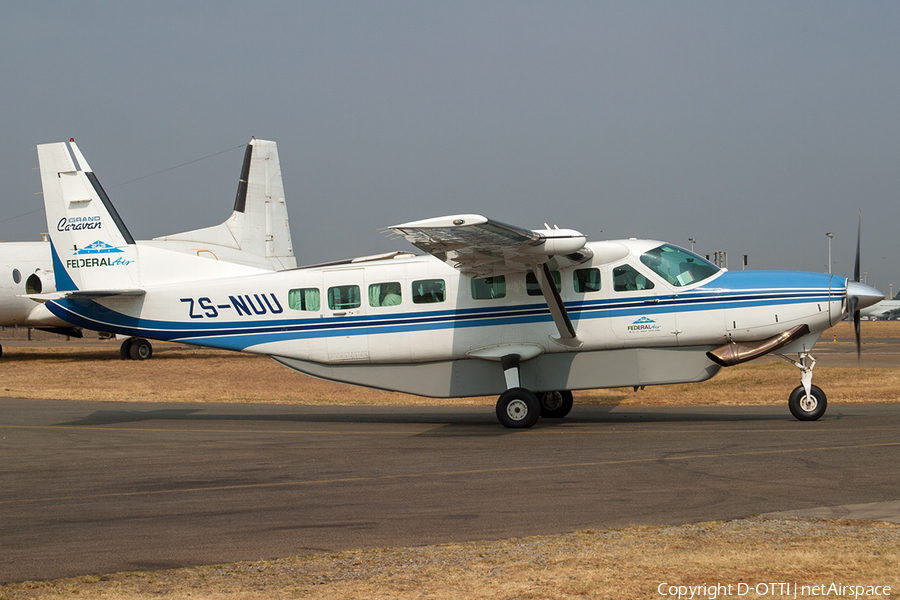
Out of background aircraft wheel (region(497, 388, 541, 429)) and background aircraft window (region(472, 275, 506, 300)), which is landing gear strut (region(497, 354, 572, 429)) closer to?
background aircraft wheel (region(497, 388, 541, 429))

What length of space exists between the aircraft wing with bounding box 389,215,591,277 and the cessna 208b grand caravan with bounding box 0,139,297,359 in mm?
20351

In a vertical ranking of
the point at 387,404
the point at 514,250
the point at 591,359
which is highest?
the point at 514,250

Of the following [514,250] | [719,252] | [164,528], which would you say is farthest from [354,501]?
[719,252]

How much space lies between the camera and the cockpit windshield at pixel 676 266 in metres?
14.8

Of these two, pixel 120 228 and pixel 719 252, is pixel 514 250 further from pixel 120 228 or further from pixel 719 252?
pixel 719 252

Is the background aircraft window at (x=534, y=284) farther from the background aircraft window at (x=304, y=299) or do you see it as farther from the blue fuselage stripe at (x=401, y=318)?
the background aircraft window at (x=304, y=299)

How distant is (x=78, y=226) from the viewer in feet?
59.1

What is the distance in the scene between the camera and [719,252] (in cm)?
3706

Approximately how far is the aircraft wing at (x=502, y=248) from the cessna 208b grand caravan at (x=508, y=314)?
1.4 inches

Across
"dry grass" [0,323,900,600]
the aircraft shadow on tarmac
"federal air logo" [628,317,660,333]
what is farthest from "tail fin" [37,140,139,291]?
"dry grass" [0,323,900,600]

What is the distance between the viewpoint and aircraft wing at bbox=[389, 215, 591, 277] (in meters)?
12.1

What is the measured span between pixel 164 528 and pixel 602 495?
13.8 feet

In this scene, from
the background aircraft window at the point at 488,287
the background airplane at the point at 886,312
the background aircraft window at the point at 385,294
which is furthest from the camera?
the background airplane at the point at 886,312

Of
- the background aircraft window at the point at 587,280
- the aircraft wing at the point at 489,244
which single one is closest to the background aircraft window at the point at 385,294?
the aircraft wing at the point at 489,244
